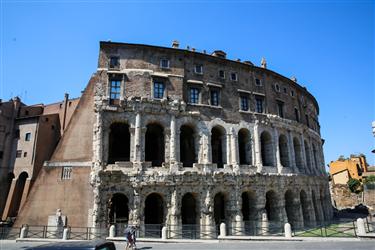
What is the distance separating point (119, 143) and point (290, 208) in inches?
671

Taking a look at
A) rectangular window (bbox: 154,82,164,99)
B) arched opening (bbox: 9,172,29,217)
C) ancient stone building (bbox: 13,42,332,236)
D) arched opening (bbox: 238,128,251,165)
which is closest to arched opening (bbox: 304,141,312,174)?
ancient stone building (bbox: 13,42,332,236)

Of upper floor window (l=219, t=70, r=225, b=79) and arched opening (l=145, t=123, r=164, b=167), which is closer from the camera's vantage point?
arched opening (l=145, t=123, r=164, b=167)

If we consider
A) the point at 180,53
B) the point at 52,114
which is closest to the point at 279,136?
the point at 180,53

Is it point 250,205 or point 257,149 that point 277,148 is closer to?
point 257,149

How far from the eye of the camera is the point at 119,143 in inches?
906

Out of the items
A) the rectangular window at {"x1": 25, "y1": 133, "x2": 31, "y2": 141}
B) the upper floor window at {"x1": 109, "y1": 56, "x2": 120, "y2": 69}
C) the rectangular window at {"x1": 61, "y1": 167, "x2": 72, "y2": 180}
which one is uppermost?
the upper floor window at {"x1": 109, "y1": 56, "x2": 120, "y2": 69}

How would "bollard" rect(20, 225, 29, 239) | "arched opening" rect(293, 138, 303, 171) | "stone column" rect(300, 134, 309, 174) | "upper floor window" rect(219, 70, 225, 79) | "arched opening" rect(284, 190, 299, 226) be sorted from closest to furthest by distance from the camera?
"bollard" rect(20, 225, 29, 239) < "upper floor window" rect(219, 70, 225, 79) < "arched opening" rect(284, 190, 299, 226) < "stone column" rect(300, 134, 309, 174) < "arched opening" rect(293, 138, 303, 171)

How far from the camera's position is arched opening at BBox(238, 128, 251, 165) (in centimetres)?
2339

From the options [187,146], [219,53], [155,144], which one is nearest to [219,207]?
[187,146]

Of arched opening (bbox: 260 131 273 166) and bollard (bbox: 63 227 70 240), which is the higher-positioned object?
arched opening (bbox: 260 131 273 166)

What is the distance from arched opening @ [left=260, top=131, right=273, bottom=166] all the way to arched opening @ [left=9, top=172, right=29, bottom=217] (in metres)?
24.7

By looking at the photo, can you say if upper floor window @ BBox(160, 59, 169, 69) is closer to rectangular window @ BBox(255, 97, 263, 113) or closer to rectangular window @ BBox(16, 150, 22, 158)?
rectangular window @ BBox(255, 97, 263, 113)

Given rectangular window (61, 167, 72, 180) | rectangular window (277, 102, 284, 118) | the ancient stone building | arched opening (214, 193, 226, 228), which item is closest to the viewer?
the ancient stone building

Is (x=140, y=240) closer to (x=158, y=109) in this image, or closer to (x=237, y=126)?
(x=158, y=109)
